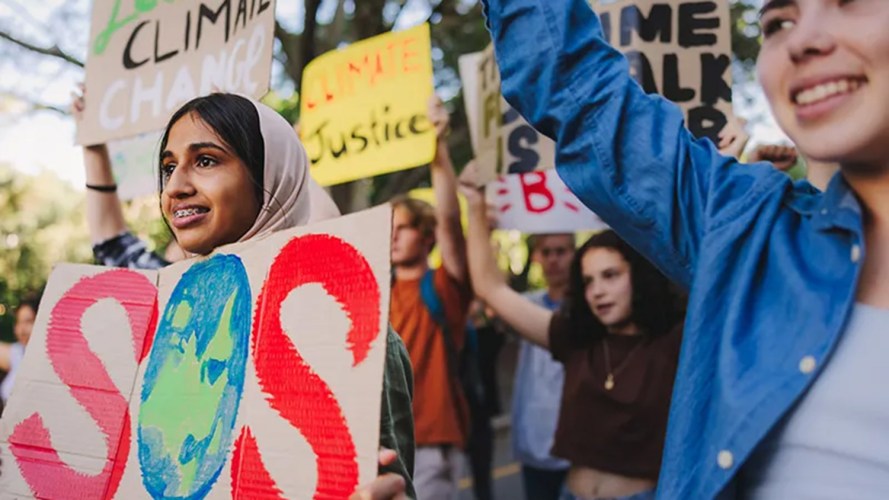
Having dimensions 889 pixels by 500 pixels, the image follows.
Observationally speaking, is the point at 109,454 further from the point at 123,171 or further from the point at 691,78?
the point at 123,171

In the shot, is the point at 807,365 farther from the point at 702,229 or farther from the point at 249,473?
the point at 249,473

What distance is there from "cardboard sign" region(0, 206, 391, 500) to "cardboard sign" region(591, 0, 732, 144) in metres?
1.80

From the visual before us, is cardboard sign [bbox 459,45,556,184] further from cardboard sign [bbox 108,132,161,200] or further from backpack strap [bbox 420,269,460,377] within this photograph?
cardboard sign [bbox 108,132,161,200]

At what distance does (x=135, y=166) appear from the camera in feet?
13.9

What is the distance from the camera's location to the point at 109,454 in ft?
4.64

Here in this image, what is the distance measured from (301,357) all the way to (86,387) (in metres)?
0.54

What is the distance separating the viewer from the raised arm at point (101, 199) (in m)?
2.38

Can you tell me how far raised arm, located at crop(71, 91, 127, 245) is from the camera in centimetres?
238

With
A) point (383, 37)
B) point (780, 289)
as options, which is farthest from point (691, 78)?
point (780, 289)

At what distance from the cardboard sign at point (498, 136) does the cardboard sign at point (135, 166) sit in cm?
164

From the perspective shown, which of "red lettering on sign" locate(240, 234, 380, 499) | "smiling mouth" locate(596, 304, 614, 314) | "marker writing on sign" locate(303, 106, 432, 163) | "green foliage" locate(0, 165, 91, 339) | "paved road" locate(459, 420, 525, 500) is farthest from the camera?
"green foliage" locate(0, 165, 91, 339)

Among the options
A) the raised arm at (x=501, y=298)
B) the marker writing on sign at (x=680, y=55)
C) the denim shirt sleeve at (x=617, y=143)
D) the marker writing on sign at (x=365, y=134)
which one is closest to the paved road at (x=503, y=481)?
the marker writing on sign at (x=365, y=134)

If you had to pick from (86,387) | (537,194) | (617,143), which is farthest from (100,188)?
(537,194)

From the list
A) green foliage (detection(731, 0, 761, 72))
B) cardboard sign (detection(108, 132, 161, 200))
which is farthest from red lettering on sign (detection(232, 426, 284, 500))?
green foliage (detection(731, 0, 761, 72))
